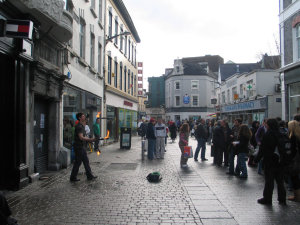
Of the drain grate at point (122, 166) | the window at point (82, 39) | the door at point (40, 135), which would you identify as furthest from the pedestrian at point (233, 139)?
the window at point (82, 39)

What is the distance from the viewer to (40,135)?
30.9 feet

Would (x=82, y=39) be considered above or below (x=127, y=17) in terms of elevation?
below

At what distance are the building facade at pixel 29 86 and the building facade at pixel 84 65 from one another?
1.78 meters

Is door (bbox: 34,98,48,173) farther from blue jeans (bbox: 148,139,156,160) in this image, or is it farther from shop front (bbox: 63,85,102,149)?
blue jeans (bbox: 148,139,156,160)

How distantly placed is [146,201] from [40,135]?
4.89m

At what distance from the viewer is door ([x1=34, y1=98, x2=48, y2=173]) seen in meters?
8.99

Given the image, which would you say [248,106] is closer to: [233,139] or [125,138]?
[125,138]

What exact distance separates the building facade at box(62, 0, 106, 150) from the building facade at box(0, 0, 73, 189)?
1775mm

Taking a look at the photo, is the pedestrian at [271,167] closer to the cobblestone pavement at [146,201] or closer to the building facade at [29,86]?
the cobblestone pavement at [146,201]

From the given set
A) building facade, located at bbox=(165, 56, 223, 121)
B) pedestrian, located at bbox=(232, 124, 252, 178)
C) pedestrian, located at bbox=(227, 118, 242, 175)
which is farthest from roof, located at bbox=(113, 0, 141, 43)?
building facade, located at bbox=(165, 56, 223, 121)

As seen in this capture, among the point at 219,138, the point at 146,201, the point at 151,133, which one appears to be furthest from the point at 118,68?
the point at 146,201

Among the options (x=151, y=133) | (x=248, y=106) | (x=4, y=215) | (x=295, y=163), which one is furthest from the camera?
(x=248, y=106)

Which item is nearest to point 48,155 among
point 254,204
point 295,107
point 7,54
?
point 7,54

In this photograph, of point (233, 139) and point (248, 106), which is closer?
point (233, 139)
